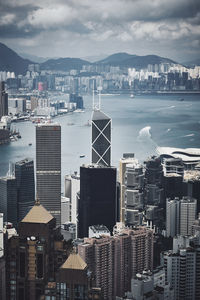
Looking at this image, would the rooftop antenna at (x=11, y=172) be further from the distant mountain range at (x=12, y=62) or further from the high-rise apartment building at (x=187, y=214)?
the high-rise apartment building at (x=187, y=214)

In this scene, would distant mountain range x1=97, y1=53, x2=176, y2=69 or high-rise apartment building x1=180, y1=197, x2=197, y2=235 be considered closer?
high-rise apartment building x1=180, y1=197, x2=197, y2=235

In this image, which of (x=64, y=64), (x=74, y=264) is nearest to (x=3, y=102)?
(x=64, y=64)

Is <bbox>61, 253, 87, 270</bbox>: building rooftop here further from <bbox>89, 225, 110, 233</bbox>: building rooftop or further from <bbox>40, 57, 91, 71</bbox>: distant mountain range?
<bbox>40, 57, 91, 71</bbox>: distant mountain range

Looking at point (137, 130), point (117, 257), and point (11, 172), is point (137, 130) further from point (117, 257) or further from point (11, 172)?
point (117, 257)

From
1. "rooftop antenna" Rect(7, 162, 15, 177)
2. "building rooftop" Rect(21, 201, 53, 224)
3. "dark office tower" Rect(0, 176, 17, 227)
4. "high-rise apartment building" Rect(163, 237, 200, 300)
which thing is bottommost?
"high-rise apartment building" Rect(163, 237, 200, 300)

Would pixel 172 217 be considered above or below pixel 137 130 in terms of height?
below

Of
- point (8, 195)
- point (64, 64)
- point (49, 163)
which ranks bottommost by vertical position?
point (8, 195)

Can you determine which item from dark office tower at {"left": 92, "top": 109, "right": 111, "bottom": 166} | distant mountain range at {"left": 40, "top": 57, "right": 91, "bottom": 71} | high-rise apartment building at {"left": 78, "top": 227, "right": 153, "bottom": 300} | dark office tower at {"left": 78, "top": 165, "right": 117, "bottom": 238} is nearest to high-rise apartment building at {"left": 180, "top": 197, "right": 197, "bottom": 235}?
dark office tower at {"left": 78, "top": 165, "right": 117, "bottom": 238}

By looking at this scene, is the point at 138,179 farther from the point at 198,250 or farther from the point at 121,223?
the point at 198,250
